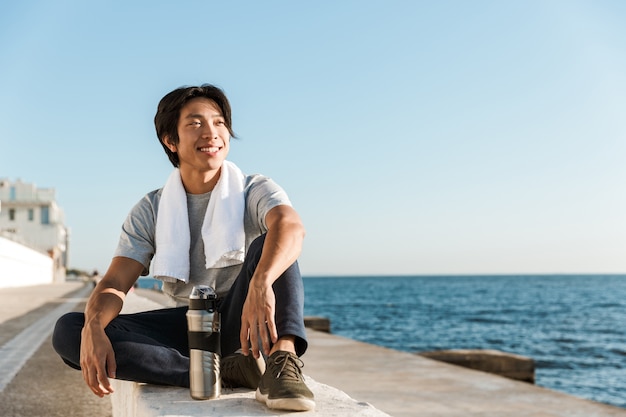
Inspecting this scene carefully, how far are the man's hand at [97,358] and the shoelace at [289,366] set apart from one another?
0.68 metres

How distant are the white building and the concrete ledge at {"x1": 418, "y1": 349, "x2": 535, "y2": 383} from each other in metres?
67.2

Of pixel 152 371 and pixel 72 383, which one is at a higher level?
pixel 152 371

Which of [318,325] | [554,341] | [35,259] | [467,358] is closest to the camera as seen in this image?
[467,358]

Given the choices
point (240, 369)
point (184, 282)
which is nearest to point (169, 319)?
point (184, 282)

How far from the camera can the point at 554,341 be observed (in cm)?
2927

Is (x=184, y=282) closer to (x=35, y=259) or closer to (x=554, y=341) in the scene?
(x=554, y=341)

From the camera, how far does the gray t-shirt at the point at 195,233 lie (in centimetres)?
272

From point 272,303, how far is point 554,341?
97.3ft

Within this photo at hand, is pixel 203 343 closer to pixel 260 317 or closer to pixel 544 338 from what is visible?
pixel 260 317

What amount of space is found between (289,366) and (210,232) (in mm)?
768

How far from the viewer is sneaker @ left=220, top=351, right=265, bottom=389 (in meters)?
2.31

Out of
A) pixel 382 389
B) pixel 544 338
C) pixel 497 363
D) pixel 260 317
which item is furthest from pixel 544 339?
pixel 260 317

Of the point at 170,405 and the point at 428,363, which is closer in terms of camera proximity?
the point at 170,405

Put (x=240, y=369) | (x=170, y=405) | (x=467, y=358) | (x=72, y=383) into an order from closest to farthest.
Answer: (x=170, y=405) < (x=240, y=369) < (x=72, y=383) < (x=467, y=358)
